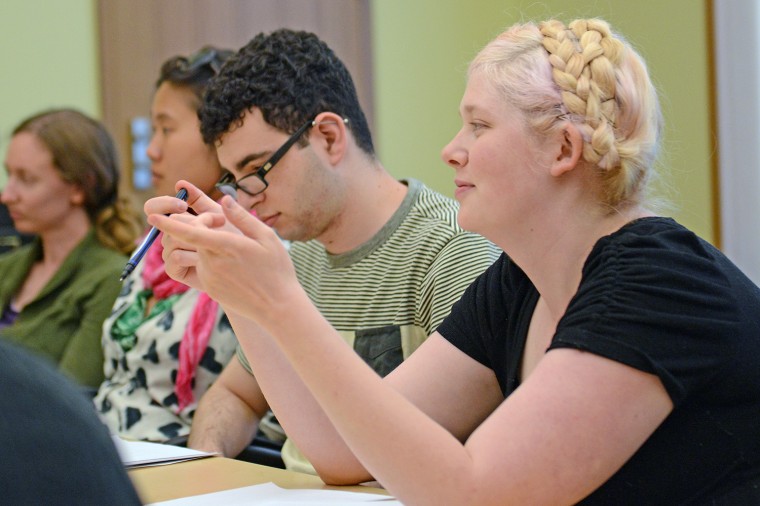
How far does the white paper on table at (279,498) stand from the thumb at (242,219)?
1.16ft

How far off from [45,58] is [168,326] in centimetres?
166

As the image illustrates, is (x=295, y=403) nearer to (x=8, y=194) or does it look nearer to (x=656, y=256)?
(x=656, y=256)

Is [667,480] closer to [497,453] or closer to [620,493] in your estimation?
[620,493]

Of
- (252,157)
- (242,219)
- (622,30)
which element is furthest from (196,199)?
A: (622,30)

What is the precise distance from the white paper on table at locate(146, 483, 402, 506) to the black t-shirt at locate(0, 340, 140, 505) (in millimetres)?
821

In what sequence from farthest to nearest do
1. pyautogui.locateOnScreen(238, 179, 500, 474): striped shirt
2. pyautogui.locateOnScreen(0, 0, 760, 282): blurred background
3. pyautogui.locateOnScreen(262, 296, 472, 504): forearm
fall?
pyautogui.locateOnScreen(0, 0, 760, 282): blurred background < pyautogui.locateOnScreen(238, 179, 500, 474): striped shirt < pyautogui.locateOnScreen(262, 296, 472, 504): forearm

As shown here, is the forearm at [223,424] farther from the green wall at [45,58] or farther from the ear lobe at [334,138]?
the green wall at [45,58]

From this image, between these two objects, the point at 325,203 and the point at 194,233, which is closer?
the point at 194,233

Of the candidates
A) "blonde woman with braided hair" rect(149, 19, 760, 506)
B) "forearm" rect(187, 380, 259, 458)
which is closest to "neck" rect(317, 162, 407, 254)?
"forearm" rect(187, 380, 259, 458)

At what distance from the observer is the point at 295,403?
1317 mm

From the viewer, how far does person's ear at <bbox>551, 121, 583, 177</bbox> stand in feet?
3.72

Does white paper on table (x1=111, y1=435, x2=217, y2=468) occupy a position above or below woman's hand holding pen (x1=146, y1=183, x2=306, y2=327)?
below

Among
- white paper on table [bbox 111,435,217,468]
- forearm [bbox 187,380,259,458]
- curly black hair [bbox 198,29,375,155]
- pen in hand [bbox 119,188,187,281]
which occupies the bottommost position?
forearm [bbox 187,380,259,458]

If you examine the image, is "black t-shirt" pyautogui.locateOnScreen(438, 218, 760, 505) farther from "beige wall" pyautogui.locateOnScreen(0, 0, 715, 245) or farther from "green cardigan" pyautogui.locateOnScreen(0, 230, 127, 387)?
"beige wall" pyautogui.locateOnScreen(0, 0, 715, 245)
